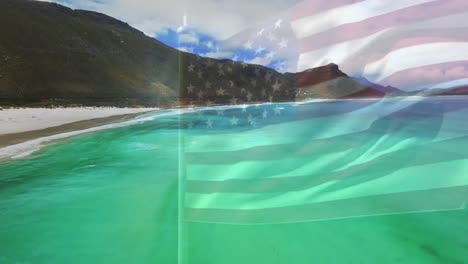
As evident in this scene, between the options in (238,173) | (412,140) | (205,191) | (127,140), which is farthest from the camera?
(127,140)

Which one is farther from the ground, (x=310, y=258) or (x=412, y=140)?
(x=412, y=140)

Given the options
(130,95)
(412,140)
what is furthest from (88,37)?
(412,140)

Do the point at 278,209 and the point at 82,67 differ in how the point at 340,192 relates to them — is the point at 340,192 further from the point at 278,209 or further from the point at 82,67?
the point at 82,67

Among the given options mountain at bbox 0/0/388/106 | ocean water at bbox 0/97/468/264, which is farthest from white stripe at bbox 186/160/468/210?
mountain at bbox 0/0/388/106

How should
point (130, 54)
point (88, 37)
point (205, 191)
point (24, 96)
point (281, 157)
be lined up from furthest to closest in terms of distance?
point (130, 54) < point (88, 37) < point (24, 96) < point (281, 157) < point (205, 191)

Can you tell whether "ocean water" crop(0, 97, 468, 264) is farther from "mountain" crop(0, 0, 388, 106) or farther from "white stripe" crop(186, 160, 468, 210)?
"mountain" crop(0, 0, 388, 106)

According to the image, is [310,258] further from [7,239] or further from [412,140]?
[412,140]

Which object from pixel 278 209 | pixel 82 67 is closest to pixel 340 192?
pixel 278 209

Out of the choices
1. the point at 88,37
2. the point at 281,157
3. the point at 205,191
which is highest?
the point at 88,37
